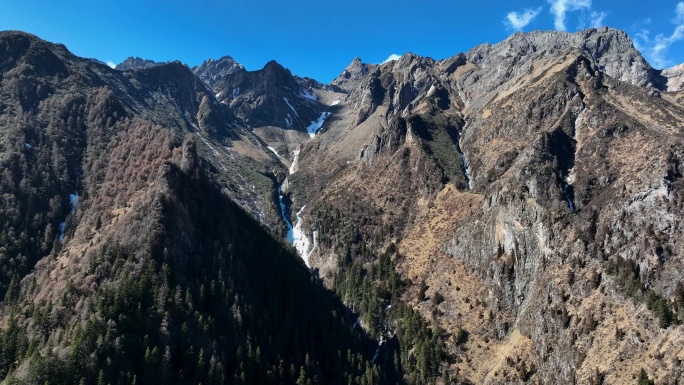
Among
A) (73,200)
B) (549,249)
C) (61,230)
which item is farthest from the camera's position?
(73,200)

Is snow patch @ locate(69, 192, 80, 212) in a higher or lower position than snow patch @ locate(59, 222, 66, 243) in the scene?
higher

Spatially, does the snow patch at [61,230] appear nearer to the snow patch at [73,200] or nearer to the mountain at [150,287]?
the mountain at [150,287]

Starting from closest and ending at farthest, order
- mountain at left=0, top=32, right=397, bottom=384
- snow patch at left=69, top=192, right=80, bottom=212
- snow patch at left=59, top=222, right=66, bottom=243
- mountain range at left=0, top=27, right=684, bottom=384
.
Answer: mountain range at left=0, top=27, right=684, bottom=384, mountain at left=0, top=32, right=397, bottom=384, snow patch at left=59, top=222, right=66, bottom=243, snow patch at left=69, top=192, right=80, bottom=212

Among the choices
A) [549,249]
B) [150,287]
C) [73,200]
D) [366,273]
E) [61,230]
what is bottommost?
[549,249]

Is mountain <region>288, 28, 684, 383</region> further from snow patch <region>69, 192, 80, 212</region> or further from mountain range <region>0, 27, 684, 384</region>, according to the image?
snow patch <region>69, 192, 80, 212</region>

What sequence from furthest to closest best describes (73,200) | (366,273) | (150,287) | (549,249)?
(73,200) → (366,273) → (549,249) → (150,287)

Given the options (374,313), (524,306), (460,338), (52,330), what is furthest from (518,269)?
(52,330)

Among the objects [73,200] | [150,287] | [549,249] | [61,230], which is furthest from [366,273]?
[73,200]

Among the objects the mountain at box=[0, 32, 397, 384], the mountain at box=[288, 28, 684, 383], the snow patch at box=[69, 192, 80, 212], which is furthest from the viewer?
the snow patch at box=[69, 192, 80, 212]

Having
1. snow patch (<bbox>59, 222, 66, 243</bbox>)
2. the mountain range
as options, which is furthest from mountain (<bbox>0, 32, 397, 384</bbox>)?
the mountain range

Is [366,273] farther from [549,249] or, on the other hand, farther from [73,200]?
[73,200]

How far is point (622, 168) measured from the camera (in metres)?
154

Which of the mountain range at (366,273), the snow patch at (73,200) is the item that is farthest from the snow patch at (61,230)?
the snow patch at (73,200)

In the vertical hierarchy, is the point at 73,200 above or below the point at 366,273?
above
